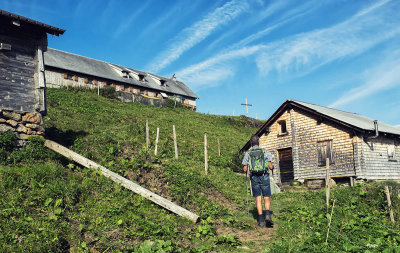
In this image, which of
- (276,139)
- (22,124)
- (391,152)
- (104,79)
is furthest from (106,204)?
(104,79)

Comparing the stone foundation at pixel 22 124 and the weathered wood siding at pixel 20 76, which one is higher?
the weathered wood siding at pixel 20 76

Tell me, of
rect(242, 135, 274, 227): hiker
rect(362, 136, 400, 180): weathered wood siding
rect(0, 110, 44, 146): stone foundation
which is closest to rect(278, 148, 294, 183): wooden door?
rect(362, 136, 400, 180): weathered wood siding

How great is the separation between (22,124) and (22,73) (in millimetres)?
2113

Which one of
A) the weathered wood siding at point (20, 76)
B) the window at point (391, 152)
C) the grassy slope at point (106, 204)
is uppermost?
the weathered wood siding at point (20, 76)

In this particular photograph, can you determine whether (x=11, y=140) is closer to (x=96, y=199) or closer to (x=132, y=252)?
(x=96, y=199)

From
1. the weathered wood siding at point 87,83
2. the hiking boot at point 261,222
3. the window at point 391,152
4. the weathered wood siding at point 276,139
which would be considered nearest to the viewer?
the hiking boot at point 261,222

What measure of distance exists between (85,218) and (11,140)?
5.03m

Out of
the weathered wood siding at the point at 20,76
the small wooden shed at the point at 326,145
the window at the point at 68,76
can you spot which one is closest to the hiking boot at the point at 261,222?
the weathered wood siding at the point at 20,76

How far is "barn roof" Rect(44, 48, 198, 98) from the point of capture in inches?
1518

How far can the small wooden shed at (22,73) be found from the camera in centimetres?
1061

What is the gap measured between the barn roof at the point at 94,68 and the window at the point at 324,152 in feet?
105

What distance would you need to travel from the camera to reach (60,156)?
10383mm

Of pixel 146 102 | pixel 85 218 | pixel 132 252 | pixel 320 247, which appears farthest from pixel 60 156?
pixel 146 102

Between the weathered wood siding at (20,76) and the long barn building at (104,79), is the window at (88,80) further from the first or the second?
the weathered wood siding at (20,76)
